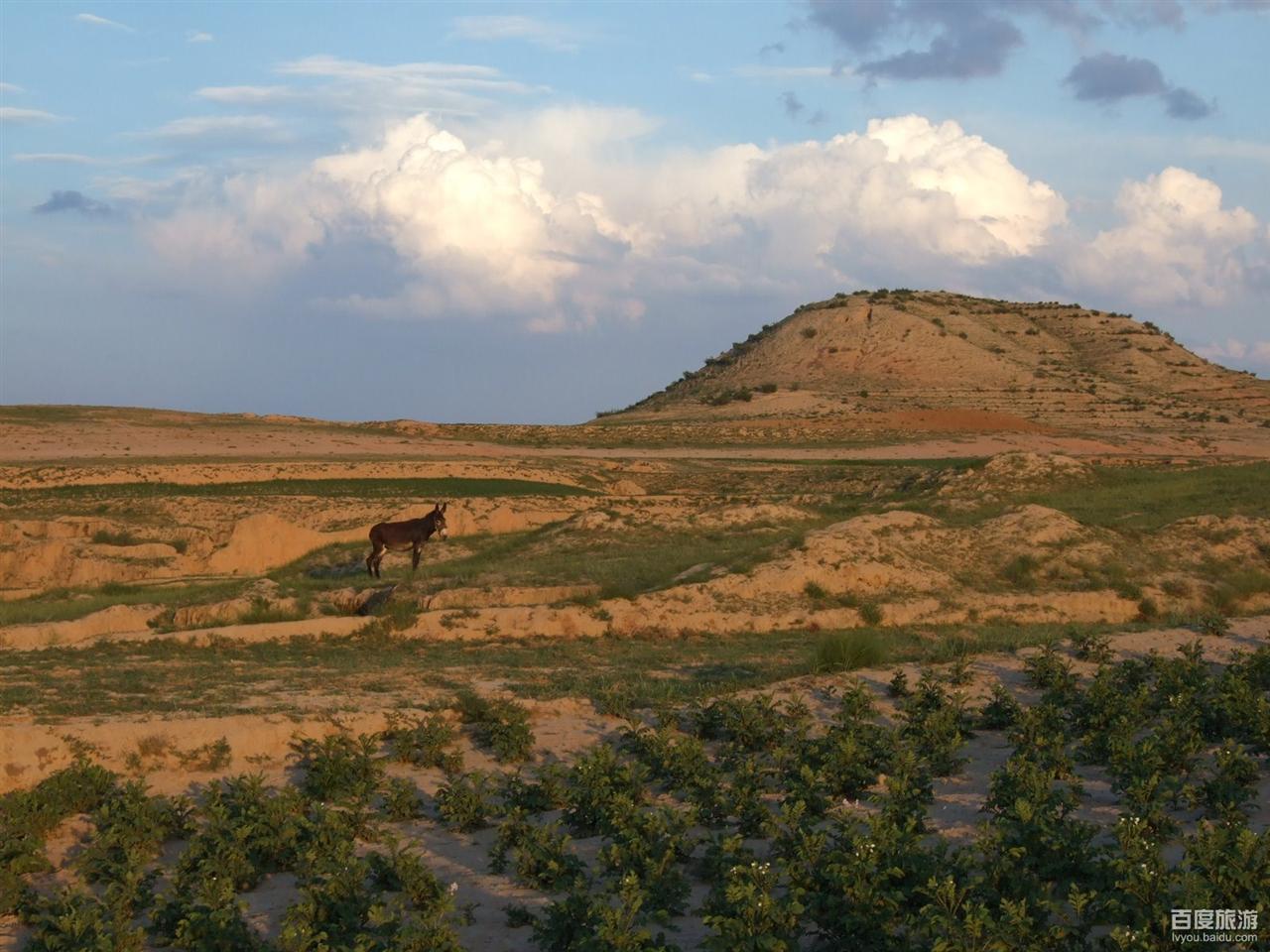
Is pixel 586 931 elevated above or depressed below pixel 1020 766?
below

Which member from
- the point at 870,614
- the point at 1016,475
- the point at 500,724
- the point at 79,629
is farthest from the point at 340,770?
the point at 1016,475

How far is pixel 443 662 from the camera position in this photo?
16.8m

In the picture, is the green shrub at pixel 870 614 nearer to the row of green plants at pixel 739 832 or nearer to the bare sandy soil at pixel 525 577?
the bare sandy soil at pixel 525 577

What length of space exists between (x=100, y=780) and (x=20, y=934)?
2.07 m

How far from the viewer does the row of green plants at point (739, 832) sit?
7.97 m

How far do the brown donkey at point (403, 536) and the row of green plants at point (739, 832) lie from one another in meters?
13.6

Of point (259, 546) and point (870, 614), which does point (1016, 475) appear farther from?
point (259, 546)

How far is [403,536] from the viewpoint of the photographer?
89.0 ft

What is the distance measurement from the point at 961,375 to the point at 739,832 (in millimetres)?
87306

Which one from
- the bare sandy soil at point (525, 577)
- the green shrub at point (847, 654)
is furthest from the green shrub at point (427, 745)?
the green shrub at point (847, 654)

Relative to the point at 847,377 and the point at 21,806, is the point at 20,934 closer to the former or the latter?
the point at 21,806

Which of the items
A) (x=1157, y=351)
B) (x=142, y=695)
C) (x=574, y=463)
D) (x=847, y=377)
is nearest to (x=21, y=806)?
(x=142, y=695)

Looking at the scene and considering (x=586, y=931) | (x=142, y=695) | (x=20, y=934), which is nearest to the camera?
(x=586, y=931)

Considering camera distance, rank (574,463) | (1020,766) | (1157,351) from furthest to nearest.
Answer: (1157,351), (574,463), (1020,766)
